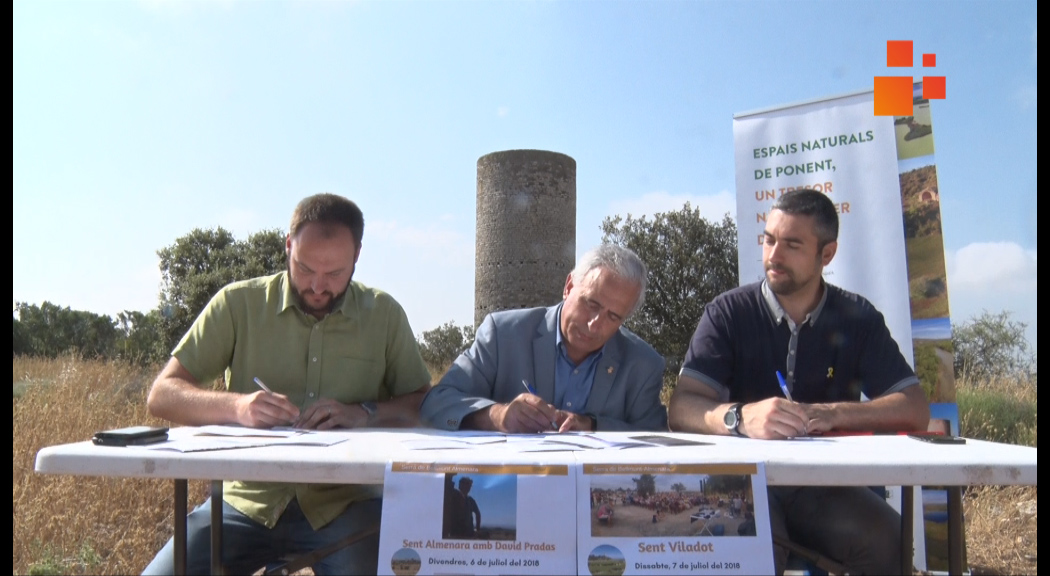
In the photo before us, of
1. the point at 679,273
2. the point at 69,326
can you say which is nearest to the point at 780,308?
the point at 679,273

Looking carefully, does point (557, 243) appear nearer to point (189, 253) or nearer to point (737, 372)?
point (737, 372)

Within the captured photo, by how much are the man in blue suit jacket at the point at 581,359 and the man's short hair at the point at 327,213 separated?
60cm

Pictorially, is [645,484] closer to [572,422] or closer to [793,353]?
[572,422]

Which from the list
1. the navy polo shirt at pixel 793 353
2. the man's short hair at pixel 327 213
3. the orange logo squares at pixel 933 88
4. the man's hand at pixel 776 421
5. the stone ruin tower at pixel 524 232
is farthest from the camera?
the stone ruin tower at pixel 524 232

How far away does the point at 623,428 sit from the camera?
2.37m

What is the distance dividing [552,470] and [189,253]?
51.2ft

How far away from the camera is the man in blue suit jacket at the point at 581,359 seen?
8.07ft

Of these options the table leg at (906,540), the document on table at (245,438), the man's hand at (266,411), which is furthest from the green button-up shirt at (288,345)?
the table leg at (906,540)

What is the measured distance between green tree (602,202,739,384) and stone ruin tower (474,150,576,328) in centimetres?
157

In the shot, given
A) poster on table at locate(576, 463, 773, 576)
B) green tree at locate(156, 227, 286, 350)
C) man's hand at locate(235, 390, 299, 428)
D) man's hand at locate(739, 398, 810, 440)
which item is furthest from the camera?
green tree at locate(156, 227, 286, 350)

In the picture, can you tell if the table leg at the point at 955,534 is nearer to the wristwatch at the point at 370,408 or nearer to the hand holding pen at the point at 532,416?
the hand holding pen at the point at 532,416

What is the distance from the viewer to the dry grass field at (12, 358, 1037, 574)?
147 inches

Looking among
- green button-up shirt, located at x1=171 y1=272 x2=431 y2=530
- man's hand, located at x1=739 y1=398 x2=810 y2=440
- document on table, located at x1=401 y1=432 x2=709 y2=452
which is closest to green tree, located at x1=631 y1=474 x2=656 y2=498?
document on table, located at x1=401 y1=432 x2=709 y2=452

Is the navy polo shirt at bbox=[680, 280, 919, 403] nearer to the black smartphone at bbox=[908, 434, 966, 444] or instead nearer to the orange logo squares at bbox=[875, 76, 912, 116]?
the black smartphone at bbox=[908, 434, 966, 444]
